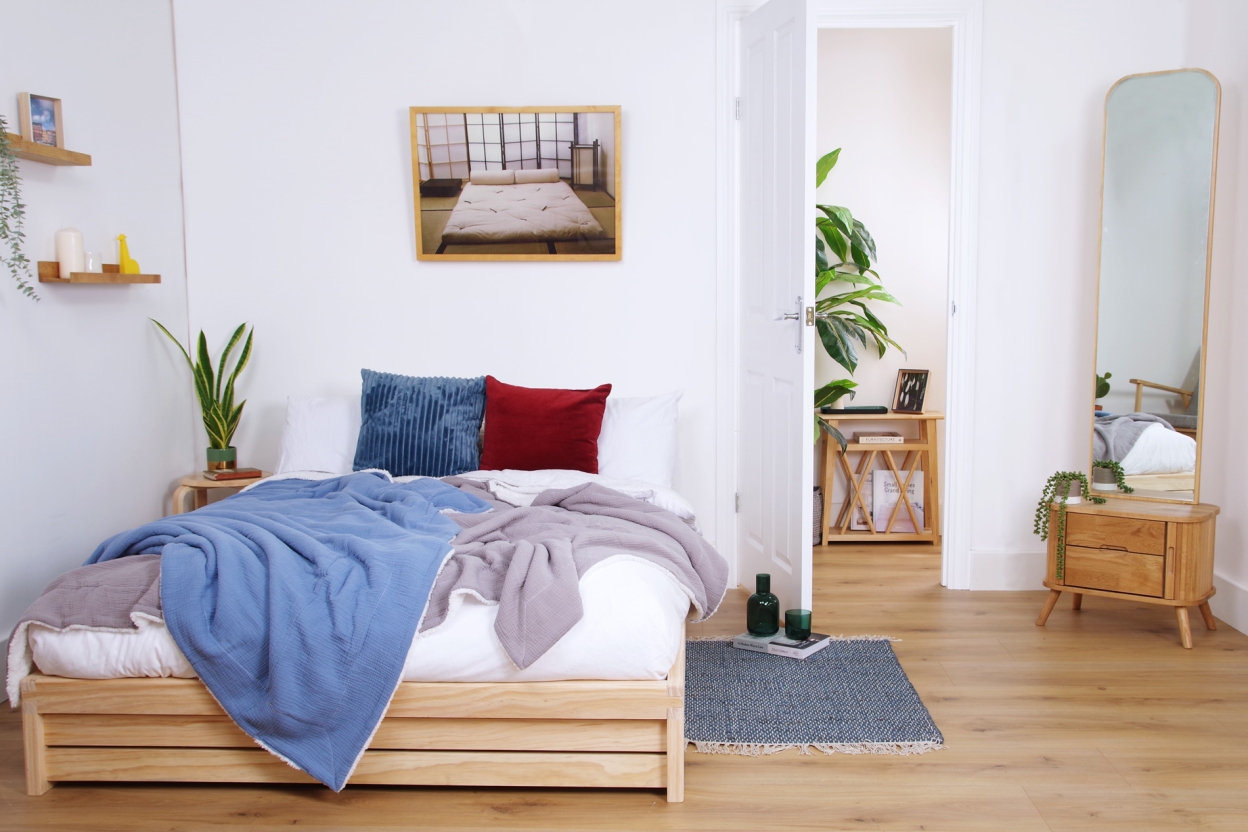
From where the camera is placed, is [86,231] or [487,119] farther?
[487,119]

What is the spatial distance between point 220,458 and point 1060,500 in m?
3.19

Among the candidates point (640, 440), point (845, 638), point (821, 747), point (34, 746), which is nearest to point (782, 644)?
point (845, 638)

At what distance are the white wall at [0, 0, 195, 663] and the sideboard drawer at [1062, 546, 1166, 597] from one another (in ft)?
11.3

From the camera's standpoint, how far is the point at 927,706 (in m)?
2.85

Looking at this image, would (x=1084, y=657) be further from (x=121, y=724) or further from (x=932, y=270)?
(x=121, y=724)

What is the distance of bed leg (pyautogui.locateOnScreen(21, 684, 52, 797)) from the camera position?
2338 millimetres

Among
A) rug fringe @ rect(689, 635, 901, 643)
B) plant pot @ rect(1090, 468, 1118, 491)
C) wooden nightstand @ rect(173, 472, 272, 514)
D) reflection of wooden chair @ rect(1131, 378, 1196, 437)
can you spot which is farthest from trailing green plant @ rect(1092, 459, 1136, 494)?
wooden nightstand @ rect(173, 472, 272, 514)

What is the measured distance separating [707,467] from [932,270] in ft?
5.90

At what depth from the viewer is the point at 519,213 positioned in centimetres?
406

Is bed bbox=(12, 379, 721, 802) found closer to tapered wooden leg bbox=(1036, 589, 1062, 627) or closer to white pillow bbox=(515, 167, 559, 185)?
tapered wooden leg bbox=(1036, 589, 1062, 627)

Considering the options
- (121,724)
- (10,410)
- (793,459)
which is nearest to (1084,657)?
(793,459)

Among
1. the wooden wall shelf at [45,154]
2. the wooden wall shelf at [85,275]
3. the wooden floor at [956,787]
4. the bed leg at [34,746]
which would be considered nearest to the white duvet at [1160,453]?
the wooden floor at [956,787]

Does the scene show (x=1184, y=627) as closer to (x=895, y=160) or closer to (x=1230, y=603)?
(x=1230, y=603)

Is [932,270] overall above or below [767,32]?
below
